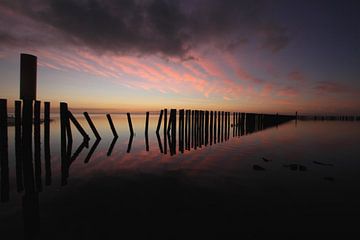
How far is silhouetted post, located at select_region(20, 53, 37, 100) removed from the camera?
3766mm

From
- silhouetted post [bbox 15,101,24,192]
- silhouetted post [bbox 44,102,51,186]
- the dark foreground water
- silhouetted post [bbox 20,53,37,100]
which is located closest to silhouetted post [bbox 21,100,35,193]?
silhouetted post [bbox 20,53,37,100]

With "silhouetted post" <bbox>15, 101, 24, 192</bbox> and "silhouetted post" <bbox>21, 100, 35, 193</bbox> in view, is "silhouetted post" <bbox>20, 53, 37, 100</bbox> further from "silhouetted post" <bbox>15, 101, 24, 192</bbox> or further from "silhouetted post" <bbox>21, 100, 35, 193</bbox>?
"silhouetted post" <bbox>15, 101, 24, 192</bbox>

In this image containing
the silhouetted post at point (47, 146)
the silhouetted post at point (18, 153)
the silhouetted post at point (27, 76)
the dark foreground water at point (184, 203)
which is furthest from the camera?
the silhouetted post at point (47, 146)

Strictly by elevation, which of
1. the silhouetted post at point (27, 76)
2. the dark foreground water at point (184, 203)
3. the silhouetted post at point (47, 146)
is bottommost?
the dark foreground water at point (184, 203)

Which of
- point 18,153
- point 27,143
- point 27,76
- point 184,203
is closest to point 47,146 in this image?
point 18,153

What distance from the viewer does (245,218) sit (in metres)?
3.38

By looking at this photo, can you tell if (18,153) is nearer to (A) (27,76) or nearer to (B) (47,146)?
(B) (47,146)

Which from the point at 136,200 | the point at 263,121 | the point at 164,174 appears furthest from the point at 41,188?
the point at 263,121

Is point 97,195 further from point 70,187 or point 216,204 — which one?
point 216,204

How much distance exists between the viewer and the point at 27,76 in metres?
3.80

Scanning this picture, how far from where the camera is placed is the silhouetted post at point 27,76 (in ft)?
12.4

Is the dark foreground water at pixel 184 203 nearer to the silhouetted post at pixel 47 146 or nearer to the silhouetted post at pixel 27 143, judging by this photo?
the silhouetted post at pixel 47 146

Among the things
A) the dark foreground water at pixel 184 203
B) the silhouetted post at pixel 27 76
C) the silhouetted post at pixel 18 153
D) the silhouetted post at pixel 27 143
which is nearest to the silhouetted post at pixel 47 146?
the dark foreground water at pixel 184 203

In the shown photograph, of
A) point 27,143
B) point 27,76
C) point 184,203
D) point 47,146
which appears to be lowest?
point 184,203
